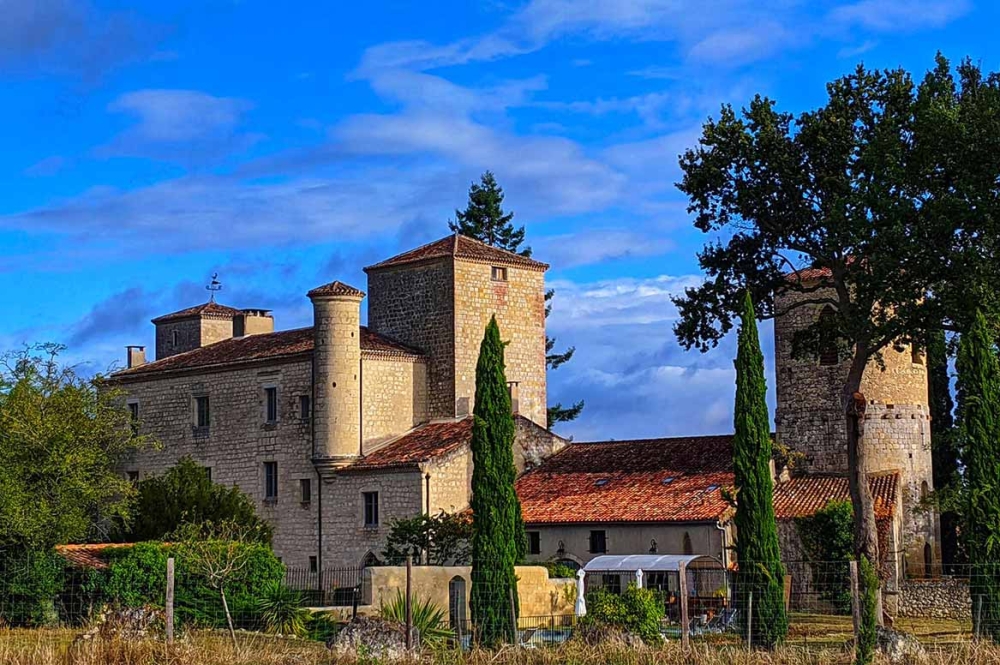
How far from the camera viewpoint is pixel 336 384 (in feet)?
154

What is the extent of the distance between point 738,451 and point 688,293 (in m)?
10.9

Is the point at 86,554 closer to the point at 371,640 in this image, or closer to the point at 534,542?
the point at 534,542

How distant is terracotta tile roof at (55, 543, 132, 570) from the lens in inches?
1484

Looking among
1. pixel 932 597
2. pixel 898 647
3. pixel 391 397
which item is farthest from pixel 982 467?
pixel 391 397

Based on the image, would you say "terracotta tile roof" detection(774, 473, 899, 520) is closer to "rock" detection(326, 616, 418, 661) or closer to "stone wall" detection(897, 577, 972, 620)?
"stone wall" detection(897, 577, 972, 620)

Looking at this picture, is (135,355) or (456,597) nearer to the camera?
(456,597)

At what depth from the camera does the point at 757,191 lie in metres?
39.7

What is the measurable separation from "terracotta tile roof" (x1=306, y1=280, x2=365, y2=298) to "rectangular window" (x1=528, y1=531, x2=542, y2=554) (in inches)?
403

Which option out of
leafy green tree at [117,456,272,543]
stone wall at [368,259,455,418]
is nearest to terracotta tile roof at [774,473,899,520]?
stone wall at [368,259,455,418]

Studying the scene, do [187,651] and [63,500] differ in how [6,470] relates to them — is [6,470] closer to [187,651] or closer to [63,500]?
[63,500]

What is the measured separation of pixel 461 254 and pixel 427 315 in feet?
8.19

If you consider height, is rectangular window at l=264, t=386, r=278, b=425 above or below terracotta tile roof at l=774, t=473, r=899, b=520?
above

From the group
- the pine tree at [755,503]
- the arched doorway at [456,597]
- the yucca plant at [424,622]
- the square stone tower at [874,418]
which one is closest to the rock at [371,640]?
the yucca plant at [424,622]

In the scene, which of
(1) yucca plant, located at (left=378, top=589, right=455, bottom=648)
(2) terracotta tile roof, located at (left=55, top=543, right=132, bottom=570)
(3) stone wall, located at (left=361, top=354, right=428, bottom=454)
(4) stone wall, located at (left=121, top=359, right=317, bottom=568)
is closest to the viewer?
(1) yucca plant, located at (left=378, top=589, right=455, bottom=648)
